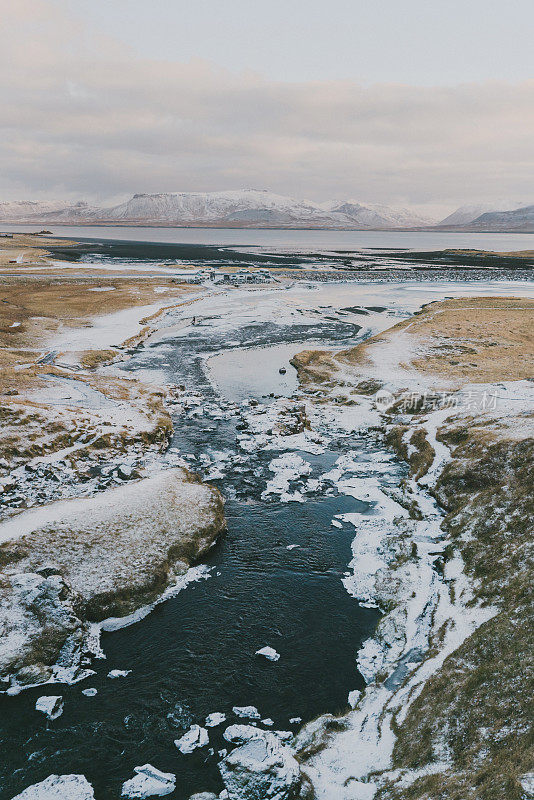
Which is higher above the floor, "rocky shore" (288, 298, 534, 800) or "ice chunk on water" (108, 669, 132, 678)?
"rocky shore" (288, 298, 534, 800)

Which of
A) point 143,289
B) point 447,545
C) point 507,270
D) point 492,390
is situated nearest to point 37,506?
point 447,545

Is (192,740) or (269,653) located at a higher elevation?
(269,653)

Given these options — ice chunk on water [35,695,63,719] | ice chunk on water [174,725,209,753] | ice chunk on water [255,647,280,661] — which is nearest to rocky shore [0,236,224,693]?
ice chunk on water [35,695,63,719]

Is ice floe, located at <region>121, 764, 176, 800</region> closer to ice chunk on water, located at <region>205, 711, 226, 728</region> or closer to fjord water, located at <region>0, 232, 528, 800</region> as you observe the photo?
fjord water, located at <region>0, 232, 528, 800</region>

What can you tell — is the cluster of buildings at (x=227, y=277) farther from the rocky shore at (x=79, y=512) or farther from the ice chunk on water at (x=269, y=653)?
the ice chunk on water at (x=269, y=653)

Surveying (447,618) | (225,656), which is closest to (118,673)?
(225,656)

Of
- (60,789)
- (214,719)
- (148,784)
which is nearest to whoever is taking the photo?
(60,789)

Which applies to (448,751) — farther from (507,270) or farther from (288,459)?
(507,270)

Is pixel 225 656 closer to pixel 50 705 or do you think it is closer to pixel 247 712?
pixel 247 712

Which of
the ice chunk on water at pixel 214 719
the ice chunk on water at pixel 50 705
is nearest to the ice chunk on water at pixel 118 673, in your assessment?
the ice chunk on water at pixel 50 705

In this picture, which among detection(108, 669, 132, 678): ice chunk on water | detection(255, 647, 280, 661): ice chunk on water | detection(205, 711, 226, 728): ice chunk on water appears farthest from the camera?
detection(255, 647, 280, 661): ice chunk on water

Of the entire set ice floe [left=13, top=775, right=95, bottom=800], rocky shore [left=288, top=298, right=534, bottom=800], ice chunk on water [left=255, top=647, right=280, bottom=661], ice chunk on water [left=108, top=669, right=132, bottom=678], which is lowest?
ice floe [left=13, top=775, right=95, bottom=800]

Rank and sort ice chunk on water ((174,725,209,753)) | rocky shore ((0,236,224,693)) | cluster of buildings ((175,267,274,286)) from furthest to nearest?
1. cluster of buildings ((175,267,274,286))
2. rocky shore ((0,236,224,693))
3. ice chunk on water ((174,725,209,753))
